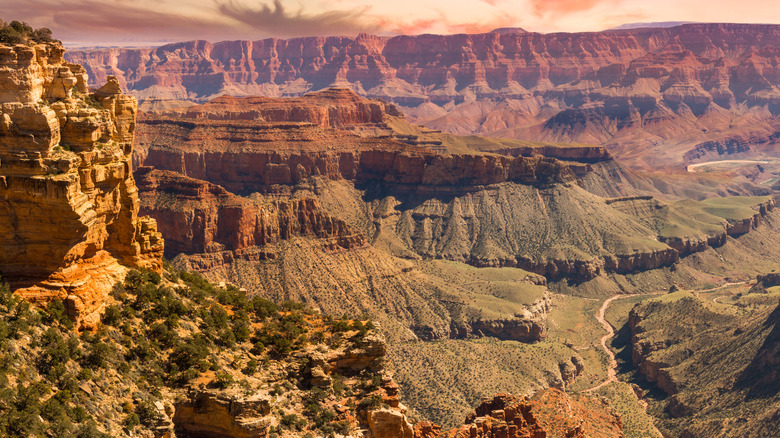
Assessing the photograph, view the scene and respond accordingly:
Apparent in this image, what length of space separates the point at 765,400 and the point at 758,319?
2751 cm

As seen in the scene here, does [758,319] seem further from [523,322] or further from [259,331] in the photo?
[259,331]

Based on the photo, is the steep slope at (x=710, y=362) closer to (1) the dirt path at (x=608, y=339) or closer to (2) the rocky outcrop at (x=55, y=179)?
(1) the dirt path at (x=608, y=339)

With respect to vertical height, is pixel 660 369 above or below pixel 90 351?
below

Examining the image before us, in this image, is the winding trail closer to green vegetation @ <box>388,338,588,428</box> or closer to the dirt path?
the dirt path

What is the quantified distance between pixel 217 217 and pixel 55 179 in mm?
Answer: 98861

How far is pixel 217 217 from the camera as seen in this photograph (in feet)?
448

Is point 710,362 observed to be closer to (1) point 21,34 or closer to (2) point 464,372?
(2) point 464,372

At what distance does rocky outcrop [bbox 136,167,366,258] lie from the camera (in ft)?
445

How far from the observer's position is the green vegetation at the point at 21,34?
39469mm

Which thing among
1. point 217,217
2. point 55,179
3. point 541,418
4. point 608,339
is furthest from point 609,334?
point 55,179

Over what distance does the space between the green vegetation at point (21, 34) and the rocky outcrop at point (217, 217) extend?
94101 mm

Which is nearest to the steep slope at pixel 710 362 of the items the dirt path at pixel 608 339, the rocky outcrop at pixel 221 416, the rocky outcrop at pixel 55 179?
the dirt path at pixel 608 339

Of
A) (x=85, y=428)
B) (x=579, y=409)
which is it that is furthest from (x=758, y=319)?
(x=85, y=428)

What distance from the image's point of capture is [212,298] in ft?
190
